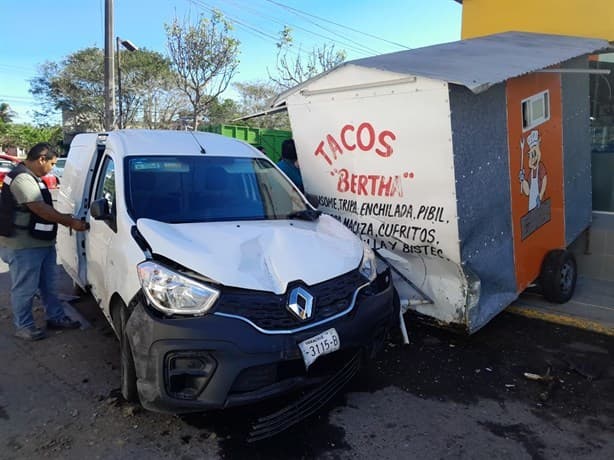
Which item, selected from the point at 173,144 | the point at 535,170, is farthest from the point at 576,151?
the point at 173,144

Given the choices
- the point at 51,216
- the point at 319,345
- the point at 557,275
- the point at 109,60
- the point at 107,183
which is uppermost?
the point at 109,60

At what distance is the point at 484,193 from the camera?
13.3 ft

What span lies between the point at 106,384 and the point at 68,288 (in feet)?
10.2

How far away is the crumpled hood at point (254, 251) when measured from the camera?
9.20 ft

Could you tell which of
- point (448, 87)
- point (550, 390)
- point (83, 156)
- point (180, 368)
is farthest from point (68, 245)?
point (550, 390)

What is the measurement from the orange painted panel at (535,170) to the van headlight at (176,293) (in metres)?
3.05

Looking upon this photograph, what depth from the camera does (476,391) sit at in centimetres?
358

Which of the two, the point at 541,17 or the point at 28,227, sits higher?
the point at 541,17

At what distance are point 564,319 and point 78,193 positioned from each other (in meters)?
5.14

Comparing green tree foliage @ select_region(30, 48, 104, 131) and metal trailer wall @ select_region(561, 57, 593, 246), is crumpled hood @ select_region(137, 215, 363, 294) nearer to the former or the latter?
metal trailer wall @ select_region(561, 57, 593, 246)

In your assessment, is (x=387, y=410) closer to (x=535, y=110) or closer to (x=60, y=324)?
(x=535, y=110)

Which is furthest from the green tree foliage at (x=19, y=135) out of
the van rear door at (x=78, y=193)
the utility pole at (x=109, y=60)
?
the van rear door at (x=78, y=193)

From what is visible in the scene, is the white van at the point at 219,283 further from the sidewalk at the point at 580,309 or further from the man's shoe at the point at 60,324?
the sidewalk at the point at 580,309

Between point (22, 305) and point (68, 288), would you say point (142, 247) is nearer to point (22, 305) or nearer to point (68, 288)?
point (22, 305)
